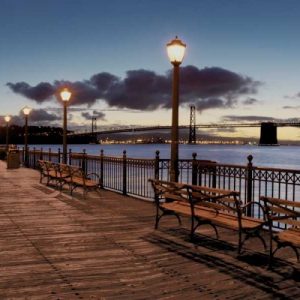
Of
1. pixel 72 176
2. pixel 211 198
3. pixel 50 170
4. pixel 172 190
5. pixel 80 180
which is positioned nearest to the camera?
pixel 211 198

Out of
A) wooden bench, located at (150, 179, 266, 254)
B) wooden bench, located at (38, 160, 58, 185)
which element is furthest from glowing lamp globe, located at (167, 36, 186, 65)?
wooden bench, located at (38, 160, 58, 185)

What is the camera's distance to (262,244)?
7.62 meters

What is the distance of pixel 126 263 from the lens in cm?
647

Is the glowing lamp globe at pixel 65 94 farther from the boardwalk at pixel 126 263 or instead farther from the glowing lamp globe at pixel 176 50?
the boardwalk at pixel 126 263

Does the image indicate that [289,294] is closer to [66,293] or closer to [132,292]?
[132,292]

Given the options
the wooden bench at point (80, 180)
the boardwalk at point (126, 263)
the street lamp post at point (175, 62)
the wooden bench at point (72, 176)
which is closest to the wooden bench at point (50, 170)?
the wooden bench at point (72, 176)

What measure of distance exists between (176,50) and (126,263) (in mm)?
5736

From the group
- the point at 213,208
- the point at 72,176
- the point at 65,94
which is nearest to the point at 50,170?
the point at 72,176

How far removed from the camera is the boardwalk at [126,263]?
17.6ft

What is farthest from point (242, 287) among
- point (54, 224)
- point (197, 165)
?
point (197, 165)

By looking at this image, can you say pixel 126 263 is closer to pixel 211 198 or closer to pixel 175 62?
pixel 211 198

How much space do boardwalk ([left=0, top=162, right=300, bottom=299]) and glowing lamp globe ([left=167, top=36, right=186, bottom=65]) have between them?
11.6ft

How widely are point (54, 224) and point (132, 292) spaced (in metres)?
4.39

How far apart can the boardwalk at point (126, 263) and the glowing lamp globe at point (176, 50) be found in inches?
139
